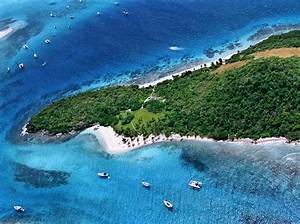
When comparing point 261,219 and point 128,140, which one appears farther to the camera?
point 128,140

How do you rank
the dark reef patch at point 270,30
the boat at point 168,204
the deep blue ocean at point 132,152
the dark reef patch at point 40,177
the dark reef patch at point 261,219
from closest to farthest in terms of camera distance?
the dark reef patch at point 261,219 < the boat at point 168,204 < the deep blue ocean at point 132,152 < the dark reef patch at point 40,177 < the dark reef patch at point 270,30

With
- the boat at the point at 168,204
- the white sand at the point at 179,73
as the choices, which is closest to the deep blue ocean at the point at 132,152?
the boat at the point at 168,204

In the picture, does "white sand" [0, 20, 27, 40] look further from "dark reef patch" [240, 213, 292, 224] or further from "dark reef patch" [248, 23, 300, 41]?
"dark reef patch" [240, 213, 292, 224]

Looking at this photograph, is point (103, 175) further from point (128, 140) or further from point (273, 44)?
point (273, 44)

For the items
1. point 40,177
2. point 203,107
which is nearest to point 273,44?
point 203,107

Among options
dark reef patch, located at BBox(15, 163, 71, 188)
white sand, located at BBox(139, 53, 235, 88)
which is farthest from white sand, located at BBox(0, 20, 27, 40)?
dark reef patch, located at BBox(15, 163, 71, 188)

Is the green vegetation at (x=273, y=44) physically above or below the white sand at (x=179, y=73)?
above

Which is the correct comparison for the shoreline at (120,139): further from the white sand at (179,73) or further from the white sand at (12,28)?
the white sand at (12,28)
